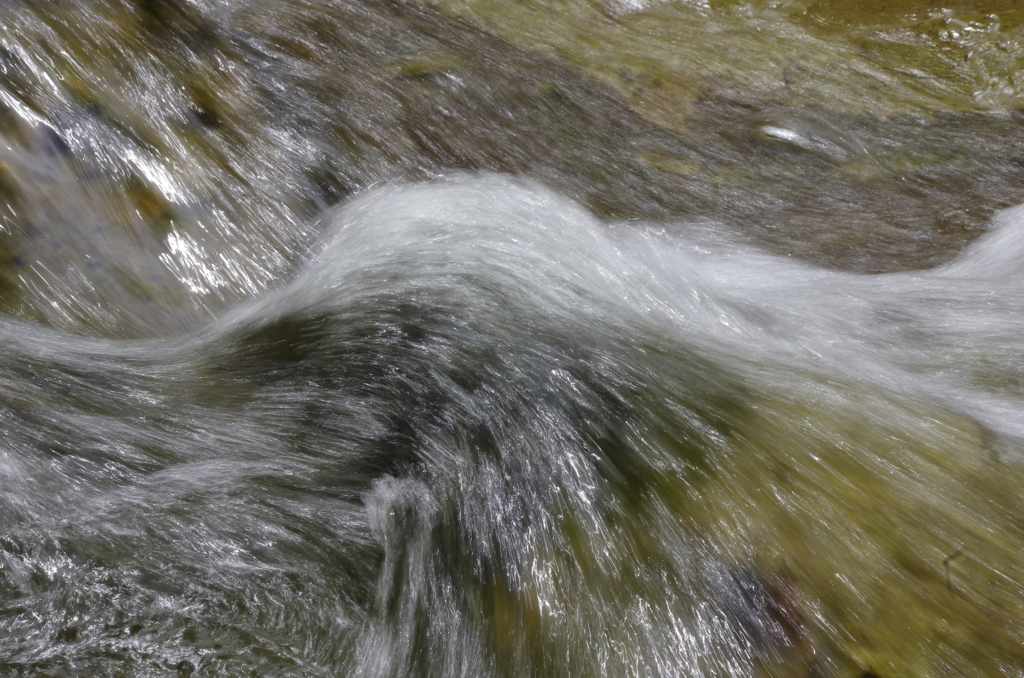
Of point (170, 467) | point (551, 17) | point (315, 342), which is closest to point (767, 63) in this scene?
point (551, 17)

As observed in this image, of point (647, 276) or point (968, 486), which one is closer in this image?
point (968, 486)

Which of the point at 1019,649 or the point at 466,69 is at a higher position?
the point at 466,69

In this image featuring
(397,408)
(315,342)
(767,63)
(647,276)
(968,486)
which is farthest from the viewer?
(767,63)

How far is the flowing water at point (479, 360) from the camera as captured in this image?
1.98 meters

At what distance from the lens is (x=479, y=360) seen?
2668 mm

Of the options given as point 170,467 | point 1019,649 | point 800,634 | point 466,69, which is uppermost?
point 466,69

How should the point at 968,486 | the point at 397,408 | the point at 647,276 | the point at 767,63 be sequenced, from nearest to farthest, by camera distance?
the point at 968,486 → the point at 397,408 → the point at 647,276 → the point at 767,63

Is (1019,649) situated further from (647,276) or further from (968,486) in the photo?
(647,276)

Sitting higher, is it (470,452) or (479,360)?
(479,360)

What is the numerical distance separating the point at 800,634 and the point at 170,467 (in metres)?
2.08

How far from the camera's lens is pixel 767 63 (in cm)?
498

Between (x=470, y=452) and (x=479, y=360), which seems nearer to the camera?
(x=470, y=452)

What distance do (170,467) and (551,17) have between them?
4103 mm

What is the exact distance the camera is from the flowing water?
198cm
